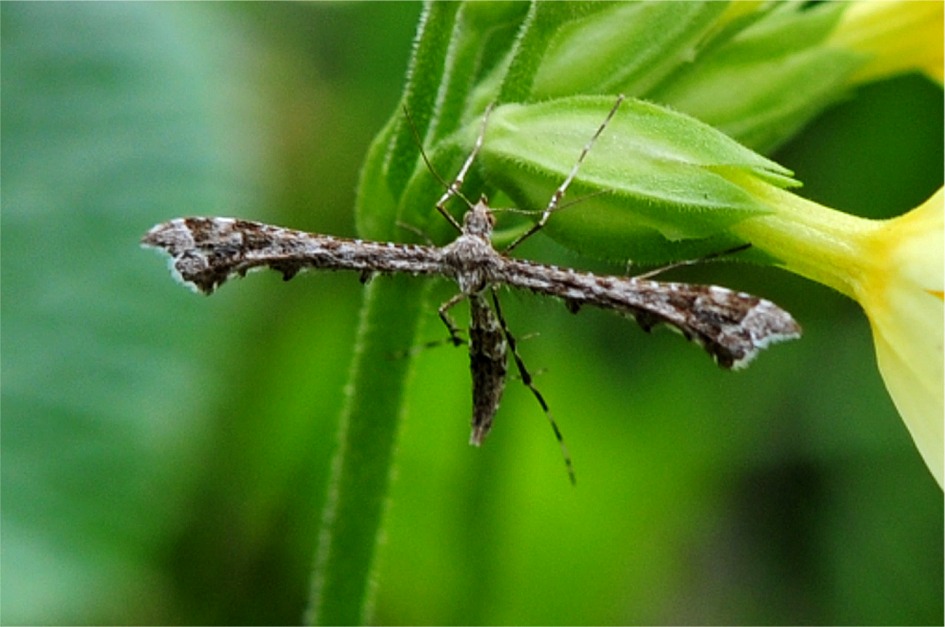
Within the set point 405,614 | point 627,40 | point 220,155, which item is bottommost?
point 405,614

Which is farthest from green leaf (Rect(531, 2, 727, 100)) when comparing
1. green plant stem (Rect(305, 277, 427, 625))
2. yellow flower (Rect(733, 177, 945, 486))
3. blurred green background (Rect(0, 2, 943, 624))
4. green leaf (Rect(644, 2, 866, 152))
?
blurred green background (Rect(0, 2, 943, 624))

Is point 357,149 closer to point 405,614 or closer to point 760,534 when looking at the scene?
point 405,614

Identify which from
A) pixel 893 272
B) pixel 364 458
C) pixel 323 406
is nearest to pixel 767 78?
pixel 893 272

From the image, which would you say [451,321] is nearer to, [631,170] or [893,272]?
[631,170]

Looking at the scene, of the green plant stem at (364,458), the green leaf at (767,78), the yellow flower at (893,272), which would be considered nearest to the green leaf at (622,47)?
the green leaf at (767,78)

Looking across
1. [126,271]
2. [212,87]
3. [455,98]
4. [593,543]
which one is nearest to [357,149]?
[212,87]

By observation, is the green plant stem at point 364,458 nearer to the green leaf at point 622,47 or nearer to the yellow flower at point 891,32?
the green leaf at point 622,47
